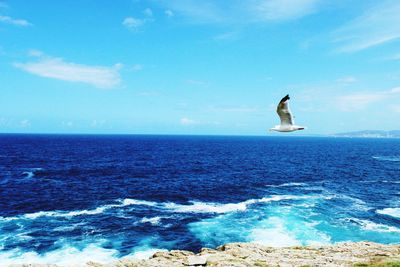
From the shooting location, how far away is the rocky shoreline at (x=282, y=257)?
78.2 feet

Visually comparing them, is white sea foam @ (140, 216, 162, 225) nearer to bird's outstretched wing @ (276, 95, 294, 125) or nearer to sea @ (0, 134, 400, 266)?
sea @ (0, 134, 400, 266)

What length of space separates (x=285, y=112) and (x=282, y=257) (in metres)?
14.8

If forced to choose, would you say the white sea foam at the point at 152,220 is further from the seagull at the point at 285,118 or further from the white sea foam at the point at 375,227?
the seagull at the point at 285,118

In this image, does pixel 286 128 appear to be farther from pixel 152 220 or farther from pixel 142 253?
pixel 152 220

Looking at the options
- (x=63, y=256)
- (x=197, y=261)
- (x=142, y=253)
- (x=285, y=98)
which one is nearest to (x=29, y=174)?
(x=63, y=256)

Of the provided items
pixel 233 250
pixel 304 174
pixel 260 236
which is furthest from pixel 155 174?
pixel 233 250

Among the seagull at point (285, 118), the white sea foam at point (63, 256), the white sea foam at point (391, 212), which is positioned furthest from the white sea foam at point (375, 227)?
the seagull at point (285, 118)

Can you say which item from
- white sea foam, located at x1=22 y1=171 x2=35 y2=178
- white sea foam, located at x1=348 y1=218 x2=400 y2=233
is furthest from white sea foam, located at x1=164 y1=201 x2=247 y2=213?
white sea foam, located at x1=22 y1=171 x2=35 y2=178

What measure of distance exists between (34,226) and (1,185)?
1387 inches

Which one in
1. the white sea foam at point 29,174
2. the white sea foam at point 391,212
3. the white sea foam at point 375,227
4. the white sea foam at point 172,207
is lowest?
the white sea foam at point 375,227

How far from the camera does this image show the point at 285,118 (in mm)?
16891

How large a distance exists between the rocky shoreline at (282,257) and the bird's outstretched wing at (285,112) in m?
11.7

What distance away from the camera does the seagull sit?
16.1 m

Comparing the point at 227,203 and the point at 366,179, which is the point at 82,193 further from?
the point at 366,179
